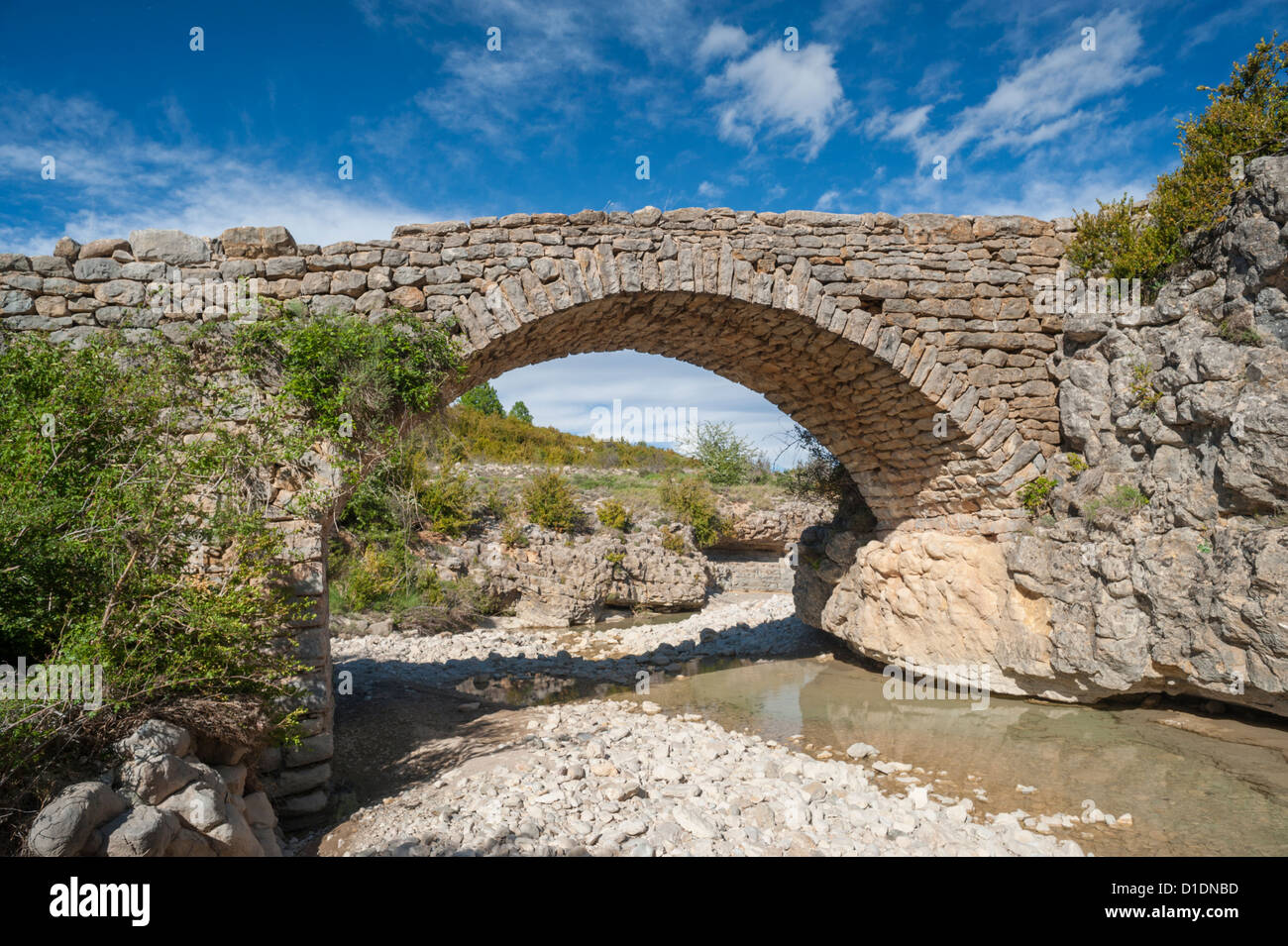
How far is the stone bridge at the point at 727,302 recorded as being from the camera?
210 inches

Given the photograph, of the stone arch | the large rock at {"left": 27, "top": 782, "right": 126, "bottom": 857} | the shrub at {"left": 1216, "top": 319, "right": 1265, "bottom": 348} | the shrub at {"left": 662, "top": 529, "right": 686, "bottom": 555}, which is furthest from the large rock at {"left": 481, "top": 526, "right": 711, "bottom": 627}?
the large rock at {"left": 27, "top": 782, "right": 126, "bottom": 857}

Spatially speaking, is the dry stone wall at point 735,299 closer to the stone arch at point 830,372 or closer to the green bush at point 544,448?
the stone arch at point 830,372

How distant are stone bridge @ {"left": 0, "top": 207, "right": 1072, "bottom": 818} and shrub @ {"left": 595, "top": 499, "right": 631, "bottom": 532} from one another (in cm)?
867

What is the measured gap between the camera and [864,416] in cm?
793

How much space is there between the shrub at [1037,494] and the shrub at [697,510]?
10941 mm

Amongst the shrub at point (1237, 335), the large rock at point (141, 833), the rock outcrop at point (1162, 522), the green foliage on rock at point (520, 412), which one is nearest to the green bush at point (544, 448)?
the green foliage on rock at point (520, 412)

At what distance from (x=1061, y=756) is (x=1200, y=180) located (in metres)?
5.26

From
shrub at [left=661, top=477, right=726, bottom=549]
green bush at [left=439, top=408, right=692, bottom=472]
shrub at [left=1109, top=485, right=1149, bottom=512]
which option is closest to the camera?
shrub at [left=1109, top=485, right=1149, bottom=512]

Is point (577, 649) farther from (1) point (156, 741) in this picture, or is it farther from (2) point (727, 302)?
(1) point (156, 741)

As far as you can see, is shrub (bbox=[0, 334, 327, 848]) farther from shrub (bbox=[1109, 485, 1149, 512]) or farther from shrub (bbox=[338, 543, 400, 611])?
shrub (bbox=[338, 543, 400, 611])

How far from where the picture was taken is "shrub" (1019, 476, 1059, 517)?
22.9ft
